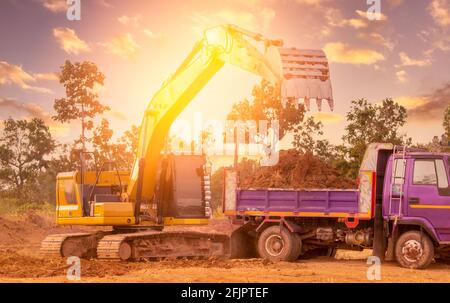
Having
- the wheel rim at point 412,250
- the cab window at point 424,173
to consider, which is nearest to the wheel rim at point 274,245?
the wheel rim at point 412,250

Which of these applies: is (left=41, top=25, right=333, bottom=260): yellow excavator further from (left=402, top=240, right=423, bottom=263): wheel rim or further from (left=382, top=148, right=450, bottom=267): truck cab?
(left=402, top=240, right=423, bottom=263): wheel rim

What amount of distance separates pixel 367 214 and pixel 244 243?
368cm

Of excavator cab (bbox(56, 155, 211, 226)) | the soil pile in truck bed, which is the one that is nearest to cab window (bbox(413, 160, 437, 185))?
the soil pile in truck bed

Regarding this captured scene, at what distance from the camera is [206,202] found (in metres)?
18.3

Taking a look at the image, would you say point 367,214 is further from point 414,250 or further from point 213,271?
point 213,271

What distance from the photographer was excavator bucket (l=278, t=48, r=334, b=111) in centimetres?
1600

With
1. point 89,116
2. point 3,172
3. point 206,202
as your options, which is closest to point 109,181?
point 206,202

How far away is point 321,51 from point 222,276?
19.3 ft

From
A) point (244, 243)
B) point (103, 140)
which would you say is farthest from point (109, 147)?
point (244, 243)

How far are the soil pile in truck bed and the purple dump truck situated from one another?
378 mm

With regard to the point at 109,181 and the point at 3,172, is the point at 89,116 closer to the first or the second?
the point at 3,172

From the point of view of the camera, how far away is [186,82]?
17.9 metres

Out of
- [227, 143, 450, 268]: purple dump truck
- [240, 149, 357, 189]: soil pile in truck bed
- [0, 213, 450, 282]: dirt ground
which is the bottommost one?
[0, 213, 450, 282]: dirt ground

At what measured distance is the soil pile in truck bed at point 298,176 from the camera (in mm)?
18750
